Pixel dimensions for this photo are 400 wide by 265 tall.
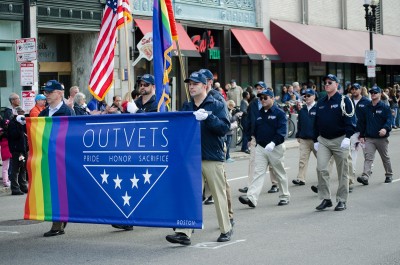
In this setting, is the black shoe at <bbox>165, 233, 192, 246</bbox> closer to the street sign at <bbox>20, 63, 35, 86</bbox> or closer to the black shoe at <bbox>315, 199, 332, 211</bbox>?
the black shoe at <bbox>315, 199, 332, 211</bbox>

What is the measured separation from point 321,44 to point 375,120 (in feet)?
64.2

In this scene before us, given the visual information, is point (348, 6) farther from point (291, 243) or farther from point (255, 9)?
point (291, 243)

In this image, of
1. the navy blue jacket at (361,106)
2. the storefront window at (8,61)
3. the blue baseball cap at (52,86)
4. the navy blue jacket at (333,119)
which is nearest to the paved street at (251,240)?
the navy blue jacket at (333,119)

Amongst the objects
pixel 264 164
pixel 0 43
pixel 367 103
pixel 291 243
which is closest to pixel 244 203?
pixel 264 164

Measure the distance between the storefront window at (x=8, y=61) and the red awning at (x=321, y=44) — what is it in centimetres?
1379

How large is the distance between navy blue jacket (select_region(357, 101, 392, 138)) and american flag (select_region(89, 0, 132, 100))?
190 inches

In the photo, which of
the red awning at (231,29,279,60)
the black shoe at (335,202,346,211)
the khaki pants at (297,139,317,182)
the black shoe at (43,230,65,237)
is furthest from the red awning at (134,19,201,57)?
the black shoe at (43,230,65,237)

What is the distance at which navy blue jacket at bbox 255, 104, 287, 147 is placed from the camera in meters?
12.8

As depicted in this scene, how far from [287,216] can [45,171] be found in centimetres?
353

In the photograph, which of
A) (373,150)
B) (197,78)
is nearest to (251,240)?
(197,78)

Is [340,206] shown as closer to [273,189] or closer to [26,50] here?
[273,189]

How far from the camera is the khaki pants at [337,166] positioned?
1210 cm

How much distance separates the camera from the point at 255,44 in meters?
32.2

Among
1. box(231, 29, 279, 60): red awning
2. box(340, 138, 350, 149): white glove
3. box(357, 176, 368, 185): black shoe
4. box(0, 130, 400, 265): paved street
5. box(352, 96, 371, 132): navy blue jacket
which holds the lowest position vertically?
box(0, 130, 400, 265): paved street
